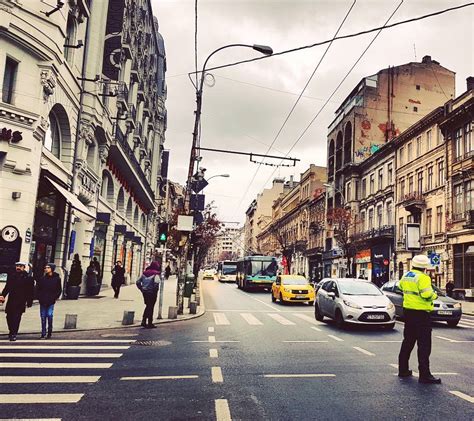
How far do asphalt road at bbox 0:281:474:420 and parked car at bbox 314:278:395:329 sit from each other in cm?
159

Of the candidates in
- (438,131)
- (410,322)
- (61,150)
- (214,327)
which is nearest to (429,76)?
(438,131)

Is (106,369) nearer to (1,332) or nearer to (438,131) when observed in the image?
(1,332)

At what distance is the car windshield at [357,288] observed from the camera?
1447 centimetres

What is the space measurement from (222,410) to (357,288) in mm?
10302

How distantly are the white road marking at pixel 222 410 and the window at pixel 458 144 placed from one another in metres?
32.3

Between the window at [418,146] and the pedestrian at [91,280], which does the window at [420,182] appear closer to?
the window at [418,146]

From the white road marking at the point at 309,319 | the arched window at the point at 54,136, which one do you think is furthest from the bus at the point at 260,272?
the arched window at the point at 54,136

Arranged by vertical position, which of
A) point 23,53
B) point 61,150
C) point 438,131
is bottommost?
point 61,150

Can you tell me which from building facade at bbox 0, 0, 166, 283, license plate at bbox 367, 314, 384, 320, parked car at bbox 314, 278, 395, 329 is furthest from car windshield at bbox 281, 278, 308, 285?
license plate at bbox 367, 314, 384, 320

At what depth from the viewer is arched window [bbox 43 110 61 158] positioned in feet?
65.5

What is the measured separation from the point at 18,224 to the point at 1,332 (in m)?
5.68

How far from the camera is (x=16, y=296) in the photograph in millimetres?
10281

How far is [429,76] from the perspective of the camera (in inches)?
2087

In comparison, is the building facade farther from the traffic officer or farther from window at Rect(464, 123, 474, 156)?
window at Rect(464, 123, 474, 156)
